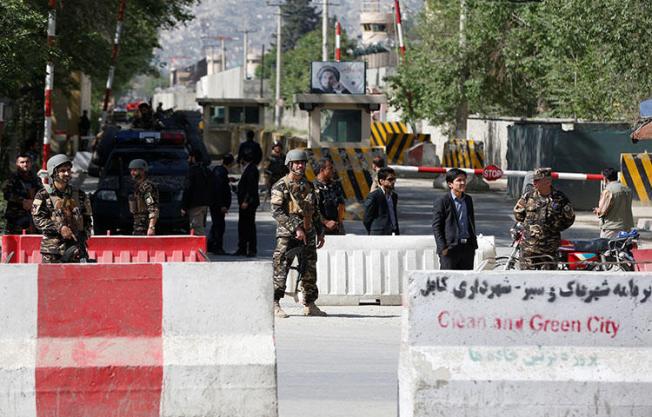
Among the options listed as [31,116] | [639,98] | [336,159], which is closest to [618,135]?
[639,98]

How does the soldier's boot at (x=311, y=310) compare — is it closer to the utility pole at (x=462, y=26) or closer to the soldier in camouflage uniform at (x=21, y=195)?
the soldier in camouflage uniform at (x=21, y=195)

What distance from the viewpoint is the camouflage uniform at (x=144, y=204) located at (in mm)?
16859

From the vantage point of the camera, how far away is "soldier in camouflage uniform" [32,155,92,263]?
502 inches

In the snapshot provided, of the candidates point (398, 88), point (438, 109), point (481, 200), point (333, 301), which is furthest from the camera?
point (398, 88)

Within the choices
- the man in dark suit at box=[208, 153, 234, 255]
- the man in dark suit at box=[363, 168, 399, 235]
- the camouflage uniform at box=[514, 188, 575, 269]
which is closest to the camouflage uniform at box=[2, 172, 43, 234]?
the man in dark suit at box=[363, 168, 399, 235]

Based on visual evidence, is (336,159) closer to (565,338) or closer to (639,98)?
(639,98)

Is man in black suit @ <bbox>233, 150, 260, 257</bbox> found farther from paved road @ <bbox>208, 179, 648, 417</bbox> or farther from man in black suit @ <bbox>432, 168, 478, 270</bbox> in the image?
man in black suit @ <bbox>432, 168, 478, 270</bbox>

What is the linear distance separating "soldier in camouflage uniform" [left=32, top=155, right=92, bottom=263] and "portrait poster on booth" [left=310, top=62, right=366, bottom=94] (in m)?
17.1

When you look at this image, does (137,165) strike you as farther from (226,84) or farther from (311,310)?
(226,84)

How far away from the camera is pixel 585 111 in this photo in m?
38.8

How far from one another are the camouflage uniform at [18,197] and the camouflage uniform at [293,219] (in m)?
3.76

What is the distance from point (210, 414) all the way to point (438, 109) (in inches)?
1611

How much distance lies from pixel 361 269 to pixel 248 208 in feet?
17.7

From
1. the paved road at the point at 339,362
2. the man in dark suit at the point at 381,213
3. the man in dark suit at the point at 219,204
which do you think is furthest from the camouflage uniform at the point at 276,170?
the paved road at the point at 339,362
